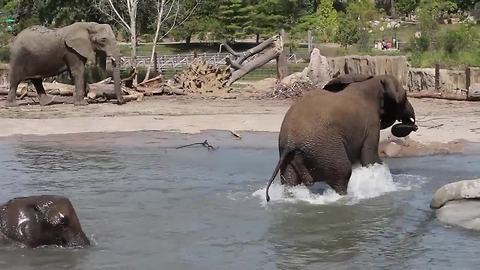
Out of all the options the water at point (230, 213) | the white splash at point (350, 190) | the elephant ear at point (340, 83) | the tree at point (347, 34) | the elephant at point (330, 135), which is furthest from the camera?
the tree at point (347, 34)

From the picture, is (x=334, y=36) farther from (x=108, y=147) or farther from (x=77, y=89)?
(x=108, y=147)

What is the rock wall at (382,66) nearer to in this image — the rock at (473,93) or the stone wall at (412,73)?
the stone wall at (412,73)

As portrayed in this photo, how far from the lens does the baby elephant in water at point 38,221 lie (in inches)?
311

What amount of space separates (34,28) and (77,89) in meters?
2.07

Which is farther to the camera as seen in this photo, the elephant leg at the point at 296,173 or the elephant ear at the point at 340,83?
the elephant ear at the point at 340,83

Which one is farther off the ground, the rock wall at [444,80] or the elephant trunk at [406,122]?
the elephant trunk at [406,122]

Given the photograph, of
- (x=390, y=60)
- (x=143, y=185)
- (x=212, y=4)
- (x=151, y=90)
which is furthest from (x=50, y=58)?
(x=212, y=4)

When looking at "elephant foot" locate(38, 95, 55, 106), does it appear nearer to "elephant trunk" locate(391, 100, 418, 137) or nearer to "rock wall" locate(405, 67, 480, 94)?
"rock wall" locate(405, 67, 480, 94)

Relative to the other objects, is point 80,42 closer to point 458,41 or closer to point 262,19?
point 458,41

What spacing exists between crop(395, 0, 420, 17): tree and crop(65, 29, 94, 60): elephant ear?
44.1 meters

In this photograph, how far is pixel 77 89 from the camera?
22750 millimetres

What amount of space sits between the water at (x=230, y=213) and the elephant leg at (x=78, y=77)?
664 centimetres


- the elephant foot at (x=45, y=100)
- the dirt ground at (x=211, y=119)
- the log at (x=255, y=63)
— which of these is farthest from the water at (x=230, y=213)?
the log at (x=255, y=63)

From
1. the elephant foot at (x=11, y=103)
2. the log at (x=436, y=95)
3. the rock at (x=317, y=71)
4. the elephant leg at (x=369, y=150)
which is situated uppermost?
the elephant leg at (x=369, y=150)
